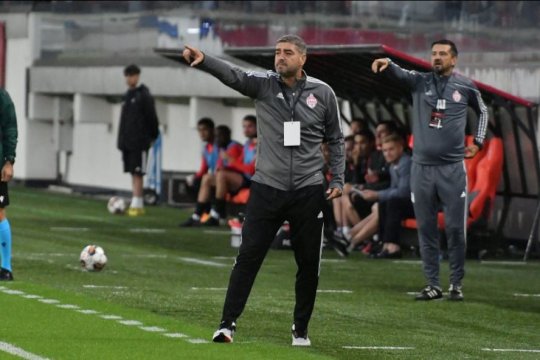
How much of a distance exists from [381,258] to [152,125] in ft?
27.4

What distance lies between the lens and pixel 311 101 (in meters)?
12.4

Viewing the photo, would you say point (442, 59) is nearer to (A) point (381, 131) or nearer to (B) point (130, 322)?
(B) point (130, 322)

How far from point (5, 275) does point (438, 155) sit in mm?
3803

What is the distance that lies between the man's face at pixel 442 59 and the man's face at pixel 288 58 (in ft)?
13.2

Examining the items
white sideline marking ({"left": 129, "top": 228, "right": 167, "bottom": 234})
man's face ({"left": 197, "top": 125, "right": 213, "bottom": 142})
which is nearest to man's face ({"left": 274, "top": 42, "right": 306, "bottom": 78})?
white sideline marking ({"left": 129, "top": 228, "right": 167, "bottom": 234})

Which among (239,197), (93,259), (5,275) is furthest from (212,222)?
(5,275)

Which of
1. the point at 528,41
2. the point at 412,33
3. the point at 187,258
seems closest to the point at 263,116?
the point at 187,258

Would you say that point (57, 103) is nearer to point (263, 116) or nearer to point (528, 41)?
point (528, 41)

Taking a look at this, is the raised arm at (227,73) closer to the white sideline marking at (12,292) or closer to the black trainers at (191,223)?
the white sideline marking at (12,292)

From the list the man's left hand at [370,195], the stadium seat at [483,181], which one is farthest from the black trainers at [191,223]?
the stadium seat at [483,181]

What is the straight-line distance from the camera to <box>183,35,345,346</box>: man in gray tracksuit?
12.2m

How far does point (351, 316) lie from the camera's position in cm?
1450

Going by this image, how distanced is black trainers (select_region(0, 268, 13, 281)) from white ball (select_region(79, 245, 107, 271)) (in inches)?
51.3

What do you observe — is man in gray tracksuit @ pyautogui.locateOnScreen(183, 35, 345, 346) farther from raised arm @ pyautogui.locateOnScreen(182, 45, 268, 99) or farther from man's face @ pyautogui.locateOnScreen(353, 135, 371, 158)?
man's face @ pyautogui.locateOnScreen(353, 135, 371, 158)
